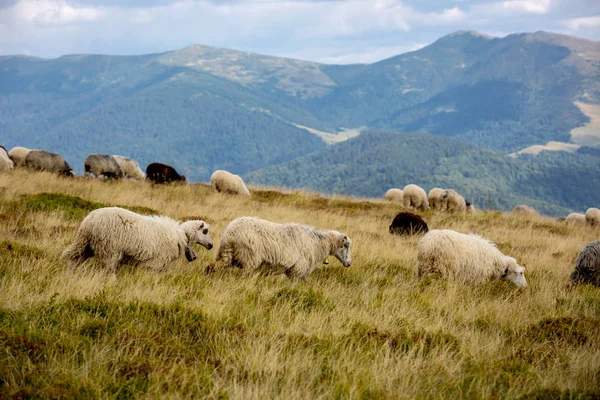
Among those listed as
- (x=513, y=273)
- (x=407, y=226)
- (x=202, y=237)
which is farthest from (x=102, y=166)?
(x=513, y=273)

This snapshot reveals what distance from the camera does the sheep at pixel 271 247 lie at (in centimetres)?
999

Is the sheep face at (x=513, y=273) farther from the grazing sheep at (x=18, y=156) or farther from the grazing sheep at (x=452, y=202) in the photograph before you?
the grazing sheep at (x=18, y=156)

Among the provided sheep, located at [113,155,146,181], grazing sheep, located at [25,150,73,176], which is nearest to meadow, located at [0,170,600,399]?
grazing sheep, located at [25,150,73,176]

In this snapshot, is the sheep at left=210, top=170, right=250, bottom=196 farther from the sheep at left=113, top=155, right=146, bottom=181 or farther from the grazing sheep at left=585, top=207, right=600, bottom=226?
the grazing sheep at left=585, top=207, right=600, bottom=226

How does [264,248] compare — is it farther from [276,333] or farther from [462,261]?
[462,261]

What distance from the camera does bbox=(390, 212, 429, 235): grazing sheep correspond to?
707 inches

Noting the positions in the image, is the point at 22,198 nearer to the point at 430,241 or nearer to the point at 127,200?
the point at 127,200

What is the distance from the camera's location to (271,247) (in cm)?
1025

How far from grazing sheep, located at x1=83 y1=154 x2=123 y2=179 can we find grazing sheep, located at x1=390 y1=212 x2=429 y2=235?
630 inches

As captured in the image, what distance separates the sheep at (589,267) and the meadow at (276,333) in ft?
1.94

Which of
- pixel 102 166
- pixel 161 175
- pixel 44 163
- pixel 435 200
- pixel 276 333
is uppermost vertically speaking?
pixel 44 163

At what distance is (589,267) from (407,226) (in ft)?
22.1

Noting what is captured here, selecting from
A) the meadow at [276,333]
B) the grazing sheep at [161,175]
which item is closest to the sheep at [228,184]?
the grazing sheep at [161,175]

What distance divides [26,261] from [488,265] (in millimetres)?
9160
